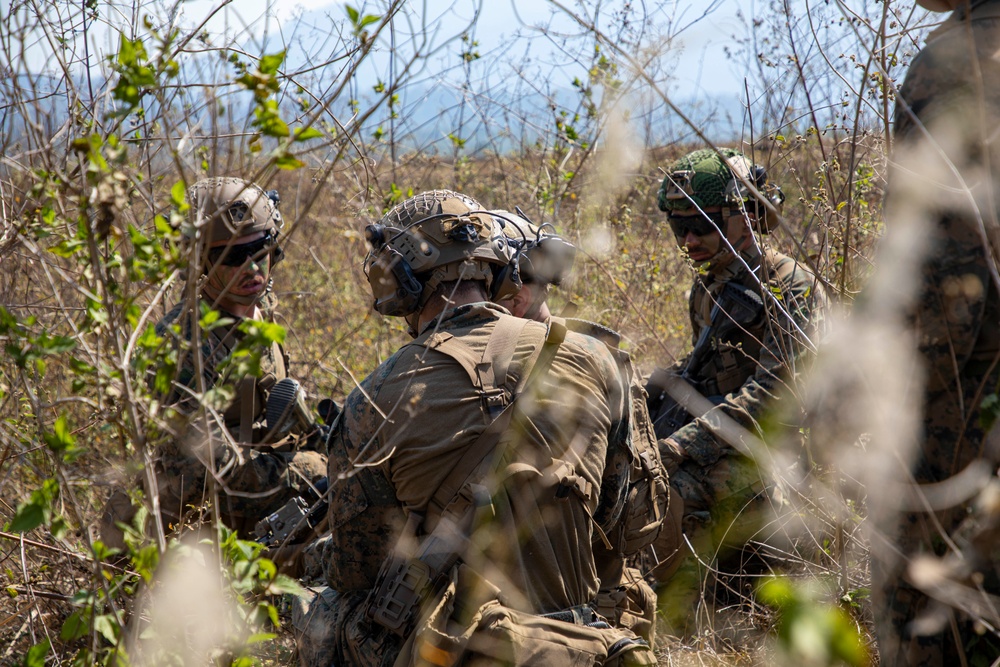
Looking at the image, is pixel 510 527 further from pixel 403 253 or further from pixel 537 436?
pixel 403 253

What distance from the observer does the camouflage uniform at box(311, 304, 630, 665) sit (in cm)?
273

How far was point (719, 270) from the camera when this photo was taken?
4848 millimetres

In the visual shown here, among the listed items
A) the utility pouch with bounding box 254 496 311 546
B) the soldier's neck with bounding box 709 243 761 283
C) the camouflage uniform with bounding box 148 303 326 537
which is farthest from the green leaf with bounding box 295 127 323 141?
the soldier's neck with bounding box 709 243 761 283

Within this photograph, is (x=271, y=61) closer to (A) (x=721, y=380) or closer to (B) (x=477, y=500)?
(B) (x=477, y=500)

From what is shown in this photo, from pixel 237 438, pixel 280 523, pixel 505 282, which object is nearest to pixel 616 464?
pixel 505 282

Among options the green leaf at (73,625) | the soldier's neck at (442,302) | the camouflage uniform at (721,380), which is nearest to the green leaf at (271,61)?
the soldier's neck at (442,302)

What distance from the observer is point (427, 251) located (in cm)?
312

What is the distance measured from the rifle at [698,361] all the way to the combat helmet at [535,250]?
4.23ft

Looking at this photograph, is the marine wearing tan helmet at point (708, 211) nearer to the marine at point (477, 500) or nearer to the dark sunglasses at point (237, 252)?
the marine at point (477, 500)

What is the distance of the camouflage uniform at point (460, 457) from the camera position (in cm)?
273

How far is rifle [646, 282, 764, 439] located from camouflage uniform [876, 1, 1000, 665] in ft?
8.22

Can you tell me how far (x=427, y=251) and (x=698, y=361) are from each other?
2250 millimetres

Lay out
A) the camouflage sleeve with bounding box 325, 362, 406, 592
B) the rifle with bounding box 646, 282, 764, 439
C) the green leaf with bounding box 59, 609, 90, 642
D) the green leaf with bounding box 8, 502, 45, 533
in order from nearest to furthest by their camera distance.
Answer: the green leaf with bounding box 8, 502, 45, 533 < the green leaf with bounding box 59, 609, 90, 642 < the camouflage sleeve with bounding box 325, 362, 406, 592 < the rifle with bounding box 646, 282, 764, 439

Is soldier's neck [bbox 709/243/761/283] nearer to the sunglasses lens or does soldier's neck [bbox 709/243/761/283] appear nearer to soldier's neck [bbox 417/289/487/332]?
the sunglasses lens
